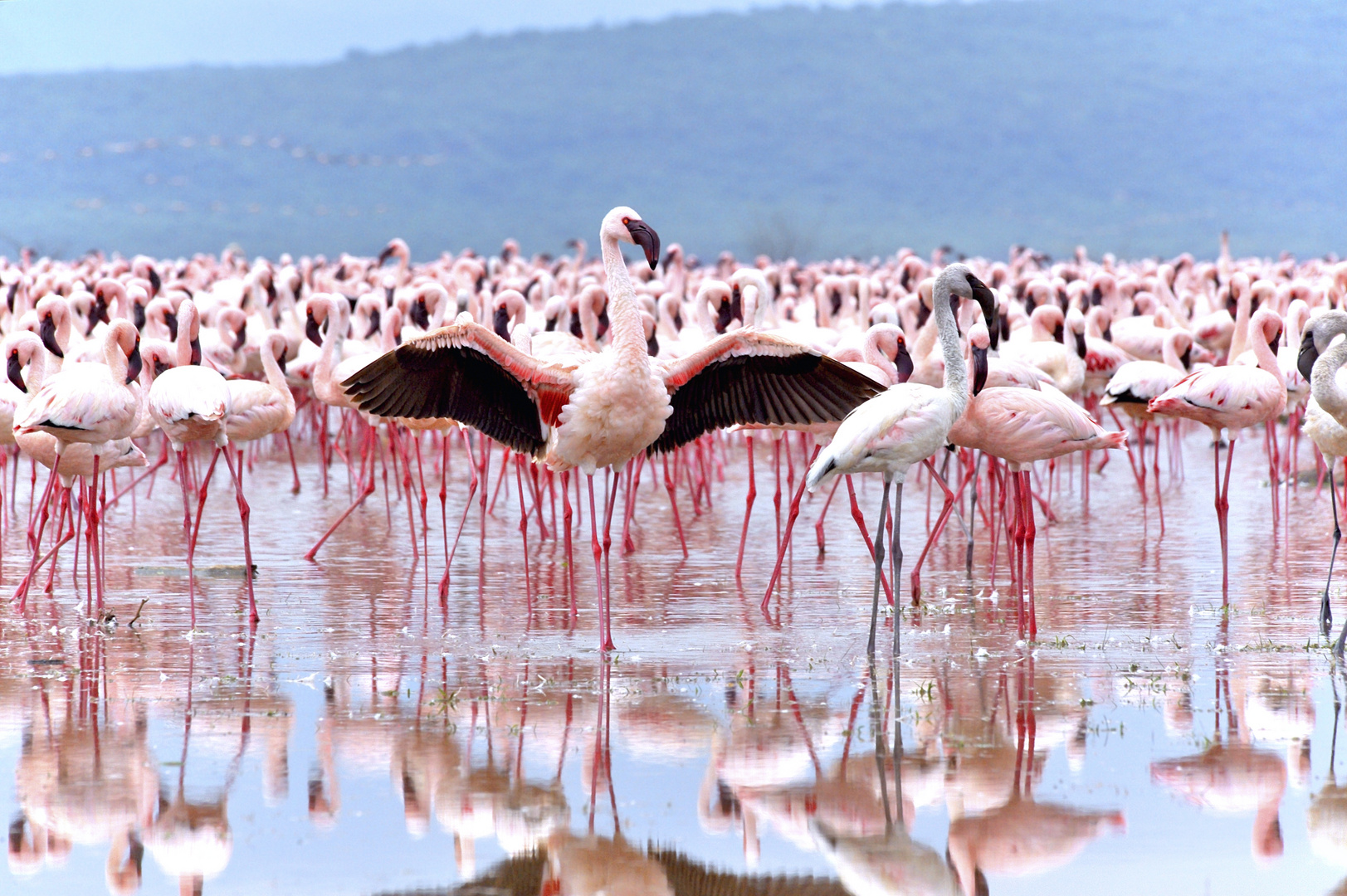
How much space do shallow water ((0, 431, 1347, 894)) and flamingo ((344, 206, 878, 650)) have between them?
826 mm

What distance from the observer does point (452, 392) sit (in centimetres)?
713

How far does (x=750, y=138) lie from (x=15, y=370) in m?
94.5

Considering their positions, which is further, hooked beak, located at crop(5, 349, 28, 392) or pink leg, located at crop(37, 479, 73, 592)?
hooked beak, located at crop(5, 349, 28, 392)

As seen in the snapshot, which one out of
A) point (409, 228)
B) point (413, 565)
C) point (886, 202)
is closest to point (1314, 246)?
point (886, 202)

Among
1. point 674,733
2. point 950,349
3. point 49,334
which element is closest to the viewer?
point 674,733

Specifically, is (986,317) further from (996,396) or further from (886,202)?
(886,202)

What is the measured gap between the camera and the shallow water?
4223 mm

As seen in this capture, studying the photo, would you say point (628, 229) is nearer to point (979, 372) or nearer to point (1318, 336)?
point (979, 372)

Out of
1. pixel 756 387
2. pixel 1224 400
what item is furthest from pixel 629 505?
pixel 1224 400

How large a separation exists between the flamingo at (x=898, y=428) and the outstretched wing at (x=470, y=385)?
3.92 ft

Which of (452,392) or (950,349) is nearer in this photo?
(950,349)

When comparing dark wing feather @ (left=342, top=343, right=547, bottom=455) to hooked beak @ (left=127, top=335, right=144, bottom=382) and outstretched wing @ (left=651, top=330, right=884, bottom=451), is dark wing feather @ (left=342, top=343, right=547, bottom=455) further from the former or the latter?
hooked beak @ (left=127, top=335, right=144, bottom=382)

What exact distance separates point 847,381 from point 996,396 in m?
0.64

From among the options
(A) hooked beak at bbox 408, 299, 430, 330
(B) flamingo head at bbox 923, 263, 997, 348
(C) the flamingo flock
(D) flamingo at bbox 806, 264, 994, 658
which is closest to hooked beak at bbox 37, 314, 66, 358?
(C) the flamingo flock
